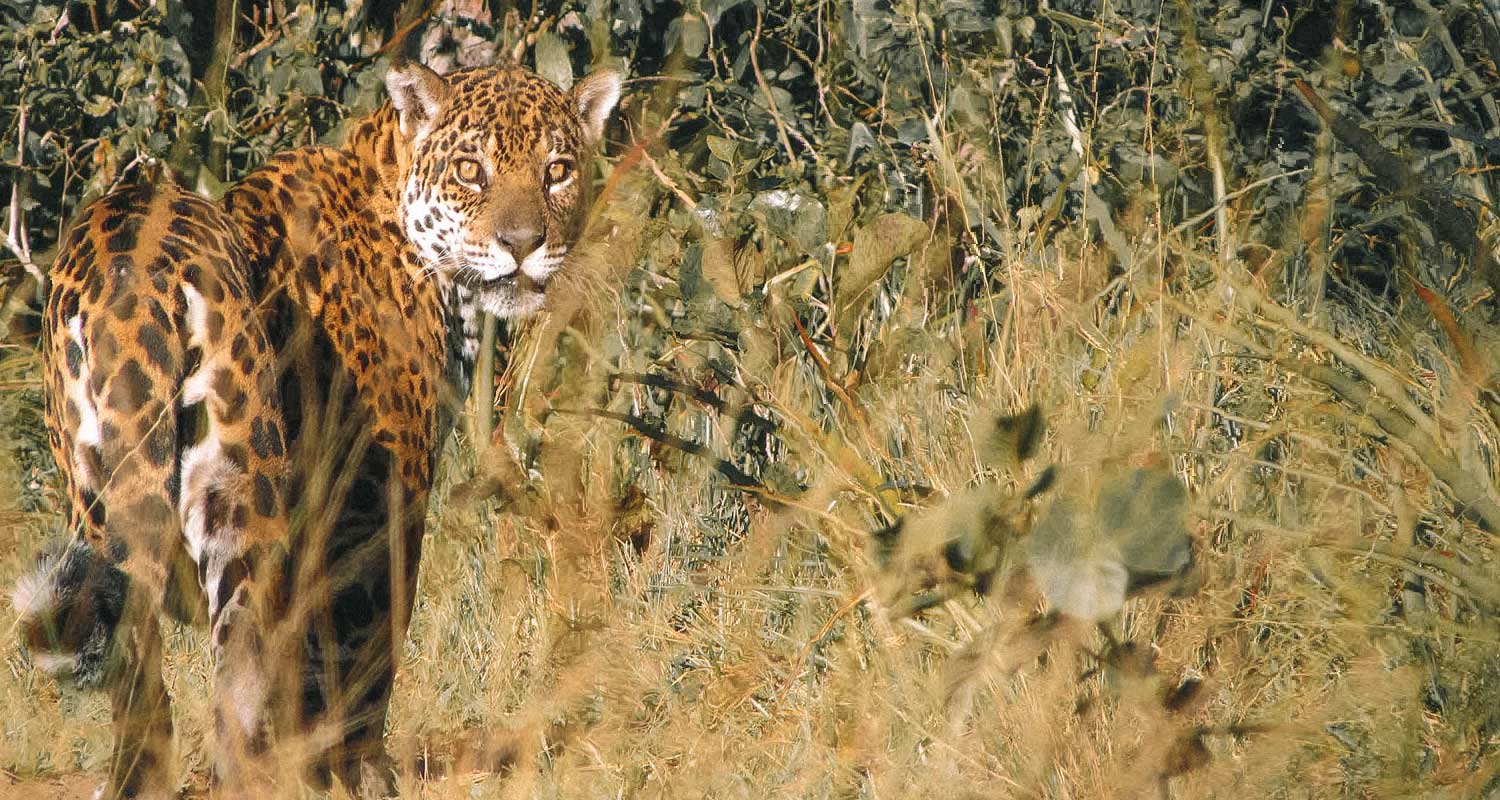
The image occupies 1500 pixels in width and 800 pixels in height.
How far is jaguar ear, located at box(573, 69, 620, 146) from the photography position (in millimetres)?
4191

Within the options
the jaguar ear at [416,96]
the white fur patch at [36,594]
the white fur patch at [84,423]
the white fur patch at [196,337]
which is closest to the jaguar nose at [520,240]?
the jaguar ear at [416,96]

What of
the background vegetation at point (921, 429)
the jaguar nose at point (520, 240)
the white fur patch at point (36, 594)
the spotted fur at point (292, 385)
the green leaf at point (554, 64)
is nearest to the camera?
the background vegetation at point (921, 429)

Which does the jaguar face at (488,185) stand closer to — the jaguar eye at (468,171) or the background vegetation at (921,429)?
the jaguar eye at (468,171)

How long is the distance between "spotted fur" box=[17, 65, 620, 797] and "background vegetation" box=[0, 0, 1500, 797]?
202 millimetres

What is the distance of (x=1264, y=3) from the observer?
5.05m

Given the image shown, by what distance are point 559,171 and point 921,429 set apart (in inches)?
51.4

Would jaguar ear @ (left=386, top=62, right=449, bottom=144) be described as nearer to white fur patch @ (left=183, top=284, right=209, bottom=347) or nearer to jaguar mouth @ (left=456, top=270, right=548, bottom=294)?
jaguar mouth @ (left=456, top=270, right=548, bottom=294)

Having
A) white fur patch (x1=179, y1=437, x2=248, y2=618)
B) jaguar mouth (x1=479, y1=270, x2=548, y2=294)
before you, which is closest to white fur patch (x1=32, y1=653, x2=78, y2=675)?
white fur patch (x1=179, y1=437, x2=248, y2=618)

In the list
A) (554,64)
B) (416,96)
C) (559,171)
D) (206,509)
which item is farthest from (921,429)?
(554,64)

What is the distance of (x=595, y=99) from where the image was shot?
4.24 metres

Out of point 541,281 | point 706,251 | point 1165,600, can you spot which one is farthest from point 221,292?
point 1165,600

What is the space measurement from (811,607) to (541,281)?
128cm

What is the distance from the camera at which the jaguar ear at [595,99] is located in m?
4.19

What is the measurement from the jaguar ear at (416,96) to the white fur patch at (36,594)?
182 cm
